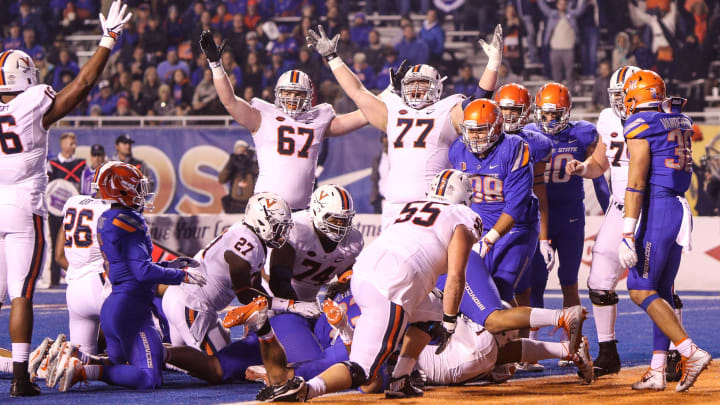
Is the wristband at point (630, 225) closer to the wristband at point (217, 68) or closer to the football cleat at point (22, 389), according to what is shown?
the wristband at point (217, 68)

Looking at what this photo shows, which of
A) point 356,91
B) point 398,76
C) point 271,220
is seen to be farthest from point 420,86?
point 271,220

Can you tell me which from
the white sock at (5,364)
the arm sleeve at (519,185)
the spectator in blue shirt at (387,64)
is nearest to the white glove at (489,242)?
the arm sleeve at (519,185)

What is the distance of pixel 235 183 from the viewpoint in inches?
595

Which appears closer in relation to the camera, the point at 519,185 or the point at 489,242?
the point at 489,242

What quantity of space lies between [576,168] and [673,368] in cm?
177

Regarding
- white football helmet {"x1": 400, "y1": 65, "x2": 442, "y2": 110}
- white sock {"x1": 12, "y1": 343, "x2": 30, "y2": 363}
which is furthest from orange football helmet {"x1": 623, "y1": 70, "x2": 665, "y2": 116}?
white sock {"x1": 12, "y1": 343, "x2": 30, "y2": 363}

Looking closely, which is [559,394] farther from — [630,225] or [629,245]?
[630,225]

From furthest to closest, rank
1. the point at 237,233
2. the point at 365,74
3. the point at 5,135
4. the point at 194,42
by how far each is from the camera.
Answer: the point at 194,42
the point at 365,74
the point at 237,233
the point at 5,135

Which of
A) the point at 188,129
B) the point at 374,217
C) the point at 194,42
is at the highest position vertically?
the point at 194,42

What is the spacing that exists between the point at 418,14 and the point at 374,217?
578 cm

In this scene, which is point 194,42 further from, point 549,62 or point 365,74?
point 549,62

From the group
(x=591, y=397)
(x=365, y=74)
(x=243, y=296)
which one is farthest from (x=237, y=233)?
(x=365, y=74)

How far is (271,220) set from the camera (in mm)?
7117

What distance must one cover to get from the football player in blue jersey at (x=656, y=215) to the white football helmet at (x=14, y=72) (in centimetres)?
413
